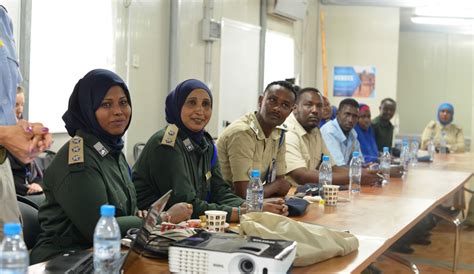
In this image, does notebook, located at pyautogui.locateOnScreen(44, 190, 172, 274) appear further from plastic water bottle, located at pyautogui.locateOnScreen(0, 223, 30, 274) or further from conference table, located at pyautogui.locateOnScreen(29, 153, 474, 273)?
plastic water bottle, located at pyautogui.locateOnScreen(0, 223, 30, 274)

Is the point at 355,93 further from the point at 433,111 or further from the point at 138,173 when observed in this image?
the point at 138,173

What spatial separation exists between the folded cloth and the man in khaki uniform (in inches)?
19.0

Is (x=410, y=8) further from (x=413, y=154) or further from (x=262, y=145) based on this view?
(x=262, y=145)

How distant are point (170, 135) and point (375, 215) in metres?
1.06

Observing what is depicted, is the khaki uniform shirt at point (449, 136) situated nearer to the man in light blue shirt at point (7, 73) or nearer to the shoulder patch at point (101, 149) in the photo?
the shoulder patch at point (101, 149)

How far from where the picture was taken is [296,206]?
2.93 metres

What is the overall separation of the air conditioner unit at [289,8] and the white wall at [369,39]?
3.28 feet

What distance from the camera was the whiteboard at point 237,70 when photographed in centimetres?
680

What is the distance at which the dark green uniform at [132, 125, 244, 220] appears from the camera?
111 inches

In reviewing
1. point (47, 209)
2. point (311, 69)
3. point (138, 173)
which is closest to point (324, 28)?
point (311, 69)

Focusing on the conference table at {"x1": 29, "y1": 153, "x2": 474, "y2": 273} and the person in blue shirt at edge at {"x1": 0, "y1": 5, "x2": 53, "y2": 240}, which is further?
the conference table at {"x1": 29, "y1": 153, "x2": 474, "y2": 273}

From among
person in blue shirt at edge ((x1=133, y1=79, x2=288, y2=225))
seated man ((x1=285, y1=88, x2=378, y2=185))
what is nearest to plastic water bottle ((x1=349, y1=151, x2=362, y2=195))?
seated man ((x1=285, y1=88, x2=378, y2=185))

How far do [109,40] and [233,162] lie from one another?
2083mm

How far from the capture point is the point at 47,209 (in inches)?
91.7
